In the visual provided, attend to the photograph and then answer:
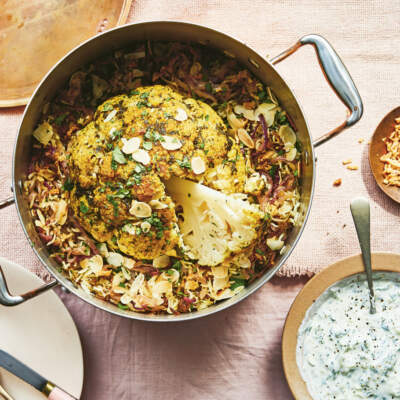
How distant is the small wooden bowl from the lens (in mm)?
1516

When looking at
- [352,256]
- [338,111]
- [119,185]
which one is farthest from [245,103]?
[352,256]

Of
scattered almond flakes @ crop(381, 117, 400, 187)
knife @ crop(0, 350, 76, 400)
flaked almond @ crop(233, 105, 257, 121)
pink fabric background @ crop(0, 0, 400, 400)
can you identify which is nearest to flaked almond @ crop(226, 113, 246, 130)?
flaked almond @ crop(233, 105, 257, 121)

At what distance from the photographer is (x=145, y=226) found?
126 cm

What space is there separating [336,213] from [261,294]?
359 millimetres

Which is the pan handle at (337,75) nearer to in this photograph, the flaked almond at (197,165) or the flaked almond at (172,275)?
the flaked almond at (197,165)

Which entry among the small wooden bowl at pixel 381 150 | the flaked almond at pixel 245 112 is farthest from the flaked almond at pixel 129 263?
the small wooden bowl at pixel 381 150

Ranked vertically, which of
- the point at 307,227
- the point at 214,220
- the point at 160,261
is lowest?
the point at 307,227

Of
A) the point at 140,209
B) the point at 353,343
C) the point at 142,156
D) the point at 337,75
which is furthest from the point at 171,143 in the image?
the point at 353,343

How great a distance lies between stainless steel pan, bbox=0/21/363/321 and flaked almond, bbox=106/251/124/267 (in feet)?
0.37

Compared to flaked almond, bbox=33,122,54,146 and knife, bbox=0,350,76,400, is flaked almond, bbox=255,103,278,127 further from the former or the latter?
knife, bbox=0,350,76,400

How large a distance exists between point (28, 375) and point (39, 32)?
111 cm

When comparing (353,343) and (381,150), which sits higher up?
(381,150)

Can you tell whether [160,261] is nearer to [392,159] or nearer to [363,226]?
[363,226]

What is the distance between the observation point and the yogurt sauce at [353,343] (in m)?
1.47
